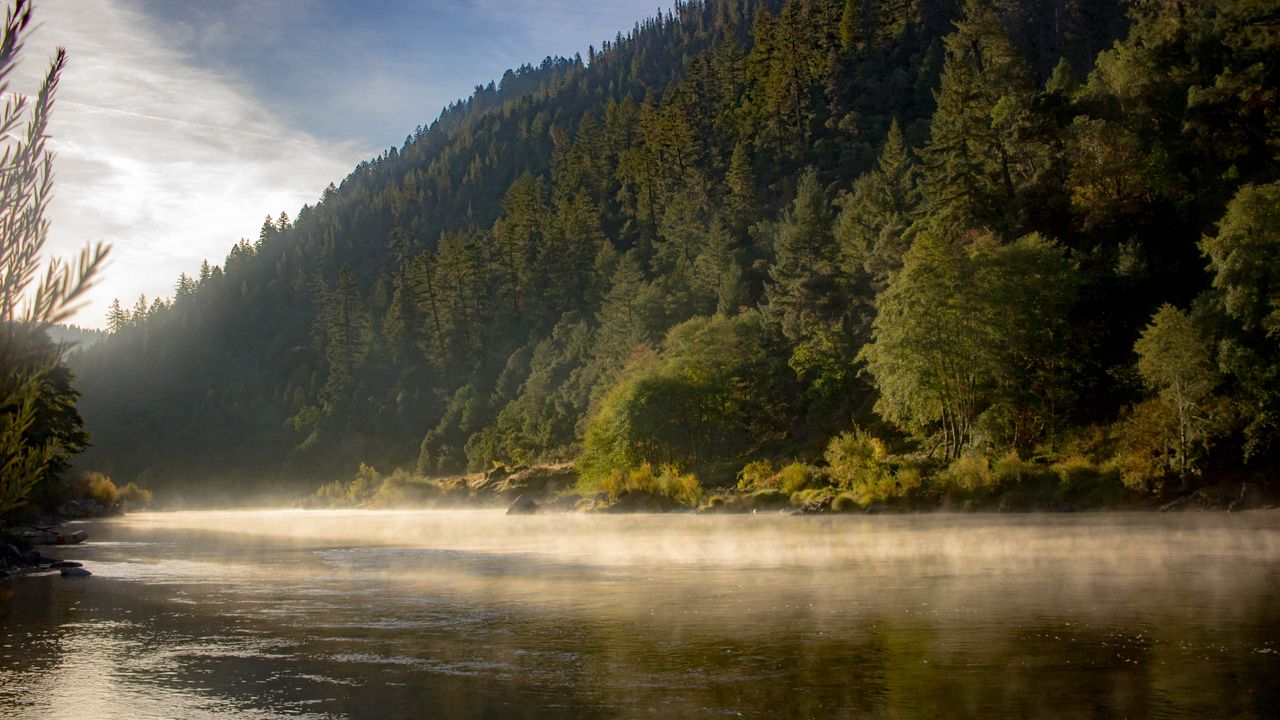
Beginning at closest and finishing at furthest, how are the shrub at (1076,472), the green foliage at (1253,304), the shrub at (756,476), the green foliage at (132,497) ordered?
the green foliage at (1253,304) → the shrub at (1076,472) → the shrub at (756,476) → the green foliage at (132,497)

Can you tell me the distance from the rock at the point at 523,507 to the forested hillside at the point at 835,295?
5.73 m

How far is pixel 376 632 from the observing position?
1555cm

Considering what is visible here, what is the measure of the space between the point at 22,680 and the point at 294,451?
144m

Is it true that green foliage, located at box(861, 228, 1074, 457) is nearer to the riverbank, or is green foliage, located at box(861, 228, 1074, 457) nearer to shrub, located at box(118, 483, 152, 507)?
the riverbank

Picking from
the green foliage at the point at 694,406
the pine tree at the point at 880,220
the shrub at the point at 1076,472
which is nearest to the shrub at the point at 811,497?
the shrub at the point at 1076,472

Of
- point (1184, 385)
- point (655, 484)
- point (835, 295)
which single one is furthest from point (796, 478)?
point (835, 295)

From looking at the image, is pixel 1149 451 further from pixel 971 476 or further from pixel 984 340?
pixel 984 340

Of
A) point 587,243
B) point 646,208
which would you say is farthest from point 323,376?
point 646,208

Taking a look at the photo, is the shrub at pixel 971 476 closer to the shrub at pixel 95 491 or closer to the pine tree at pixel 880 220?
the pine tree at pixel 880 220

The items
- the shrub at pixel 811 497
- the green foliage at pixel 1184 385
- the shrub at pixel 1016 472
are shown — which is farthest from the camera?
the shrub at pixel 811 497

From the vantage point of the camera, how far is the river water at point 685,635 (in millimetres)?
10289

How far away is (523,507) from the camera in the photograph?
72.0 meters

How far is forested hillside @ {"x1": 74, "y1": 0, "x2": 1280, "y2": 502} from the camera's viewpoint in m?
51.5

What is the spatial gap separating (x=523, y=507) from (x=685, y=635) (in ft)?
194
